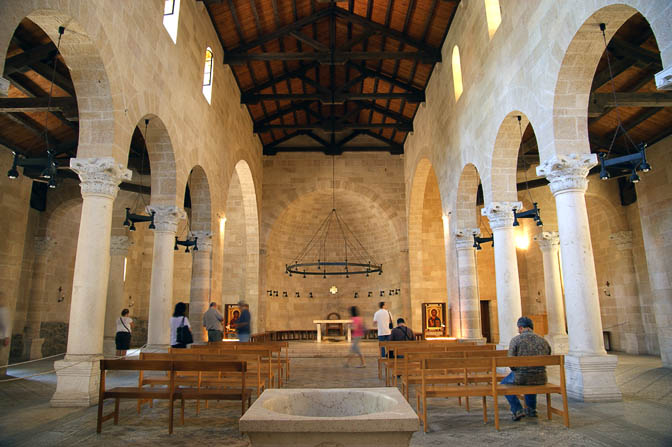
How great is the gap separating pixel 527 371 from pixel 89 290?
5596 millimetres

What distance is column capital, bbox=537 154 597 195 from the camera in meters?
6.62

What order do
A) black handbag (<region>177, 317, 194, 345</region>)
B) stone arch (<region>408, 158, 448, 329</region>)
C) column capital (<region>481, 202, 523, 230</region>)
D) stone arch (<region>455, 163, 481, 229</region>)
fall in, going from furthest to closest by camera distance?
stone arch (<region>408, 158, 448, 329</region>) < stone arch (<region>455, 163, 481, 229</region>) < column capital (<region>481, 202, 523, 230</region>) < black handbag (<region>177, 317, 194, 345</region>)

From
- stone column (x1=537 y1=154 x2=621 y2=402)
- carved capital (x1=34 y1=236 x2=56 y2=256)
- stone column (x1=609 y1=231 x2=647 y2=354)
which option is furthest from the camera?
carved capital (x1=34 y1=236 x2=56 y2=256)

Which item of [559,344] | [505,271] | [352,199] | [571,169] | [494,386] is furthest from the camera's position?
[352,199]

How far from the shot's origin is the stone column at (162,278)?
29.7 ft

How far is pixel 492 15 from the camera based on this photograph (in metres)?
9.55

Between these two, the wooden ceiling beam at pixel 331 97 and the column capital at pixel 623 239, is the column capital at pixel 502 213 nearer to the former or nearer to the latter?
the wooden ceiling beam at pixel 331 97

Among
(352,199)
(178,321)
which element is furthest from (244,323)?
(352,199)

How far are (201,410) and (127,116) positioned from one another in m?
4.53

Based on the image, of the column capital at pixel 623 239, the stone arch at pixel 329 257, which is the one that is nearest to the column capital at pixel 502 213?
the column capital at pixel 623 239

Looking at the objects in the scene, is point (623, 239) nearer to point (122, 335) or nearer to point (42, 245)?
point (122, 335)

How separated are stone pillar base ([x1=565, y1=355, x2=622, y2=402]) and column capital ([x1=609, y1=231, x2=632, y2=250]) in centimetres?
947

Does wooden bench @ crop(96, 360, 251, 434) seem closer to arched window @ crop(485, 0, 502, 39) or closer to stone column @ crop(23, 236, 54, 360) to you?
arched window @ crop(485, 0, 502, 39)

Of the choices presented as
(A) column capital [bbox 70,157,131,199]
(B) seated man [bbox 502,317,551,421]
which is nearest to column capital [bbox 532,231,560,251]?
(B) seated man [bbox 502,317,551,421]
